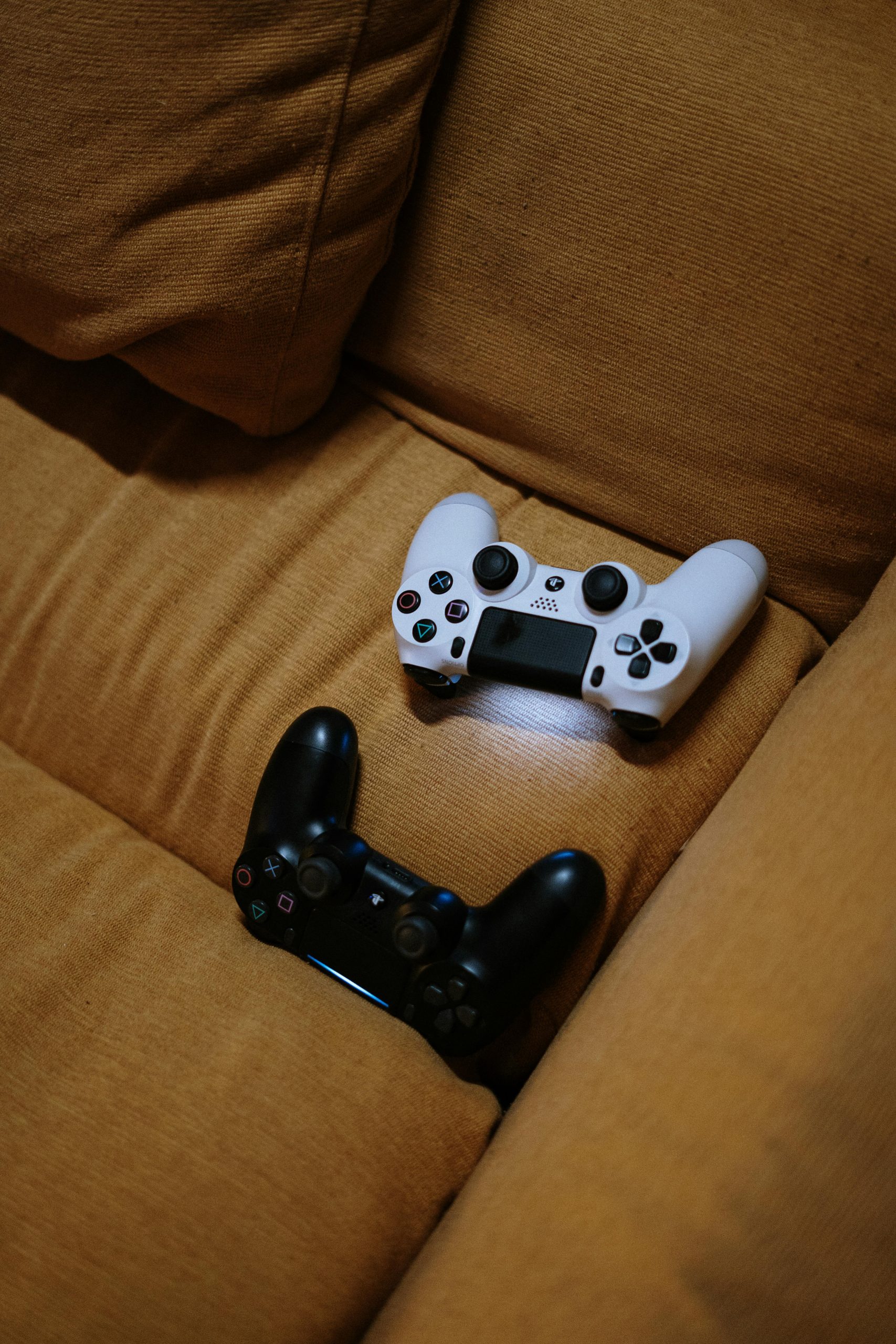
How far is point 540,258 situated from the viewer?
618mm

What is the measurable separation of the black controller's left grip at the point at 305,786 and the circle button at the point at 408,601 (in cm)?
9

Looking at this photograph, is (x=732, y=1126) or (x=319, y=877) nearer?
(x=732, y=1126)

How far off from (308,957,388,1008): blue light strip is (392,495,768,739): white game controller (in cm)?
20

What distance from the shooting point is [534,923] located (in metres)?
0.56

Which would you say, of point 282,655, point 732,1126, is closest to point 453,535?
point 282,655

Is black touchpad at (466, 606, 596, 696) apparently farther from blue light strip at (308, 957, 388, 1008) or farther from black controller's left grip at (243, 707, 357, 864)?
blue light strip at (308, 957, 388, 1008)

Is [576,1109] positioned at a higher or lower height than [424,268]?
lower

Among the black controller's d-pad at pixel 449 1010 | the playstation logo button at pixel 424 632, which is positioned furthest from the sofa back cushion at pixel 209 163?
the black controller's d-pad at pixel 449 1010

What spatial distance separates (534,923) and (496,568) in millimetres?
227

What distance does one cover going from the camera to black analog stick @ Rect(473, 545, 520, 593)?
24.0 inches

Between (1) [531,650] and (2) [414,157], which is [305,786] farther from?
(2) [414,157]

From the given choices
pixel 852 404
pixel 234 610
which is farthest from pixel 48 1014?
pixel 852 404

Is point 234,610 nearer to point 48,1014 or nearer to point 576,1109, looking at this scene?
point 48,1014

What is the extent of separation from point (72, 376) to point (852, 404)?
2.06 ft
